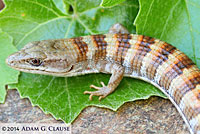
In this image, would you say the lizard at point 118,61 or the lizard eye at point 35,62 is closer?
the lizard at point 118,61

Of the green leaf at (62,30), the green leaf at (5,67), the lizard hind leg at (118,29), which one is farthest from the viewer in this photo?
the lizard hind leg at (118,29)

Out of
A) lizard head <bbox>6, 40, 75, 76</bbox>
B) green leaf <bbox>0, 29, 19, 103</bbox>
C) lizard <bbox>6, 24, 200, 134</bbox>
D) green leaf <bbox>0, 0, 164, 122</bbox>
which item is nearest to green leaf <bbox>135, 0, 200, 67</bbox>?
lizard <bbox>6, 24, 200, 134</bbox>

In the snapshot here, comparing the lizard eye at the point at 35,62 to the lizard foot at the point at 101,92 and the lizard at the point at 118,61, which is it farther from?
the lizard foot at the point at 101,92

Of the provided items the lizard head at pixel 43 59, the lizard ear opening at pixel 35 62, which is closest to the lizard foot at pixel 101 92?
the lizard head at pixel 43 59

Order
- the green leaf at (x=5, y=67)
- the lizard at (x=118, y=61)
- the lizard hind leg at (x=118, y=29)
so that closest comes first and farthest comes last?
the lizard at (x=118, y=61) → the green leaf at (x=5, y=67) → the lizard hind leg at (x=118, y=29)

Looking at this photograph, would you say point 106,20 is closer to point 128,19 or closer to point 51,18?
point 128,19

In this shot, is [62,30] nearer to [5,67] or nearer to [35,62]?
[35,62]

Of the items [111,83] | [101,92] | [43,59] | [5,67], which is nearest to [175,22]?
[111,83]
